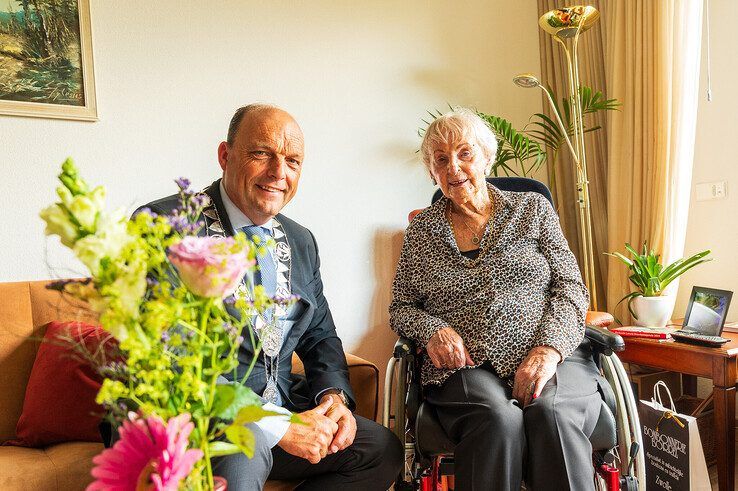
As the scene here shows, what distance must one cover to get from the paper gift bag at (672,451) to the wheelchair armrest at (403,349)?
932 mm

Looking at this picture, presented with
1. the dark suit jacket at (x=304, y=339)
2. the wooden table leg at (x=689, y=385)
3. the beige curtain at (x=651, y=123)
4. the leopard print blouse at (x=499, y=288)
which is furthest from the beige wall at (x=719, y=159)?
the dark suit jacket at (x=304, y=339)

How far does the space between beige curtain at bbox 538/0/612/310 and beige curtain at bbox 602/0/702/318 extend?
17 centimetres

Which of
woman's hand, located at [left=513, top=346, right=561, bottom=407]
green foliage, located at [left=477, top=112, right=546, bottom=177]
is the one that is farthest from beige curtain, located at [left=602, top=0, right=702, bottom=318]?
woman's hand, located at [left=513, top=346, right=561, bottom=407]

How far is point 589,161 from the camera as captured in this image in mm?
3035

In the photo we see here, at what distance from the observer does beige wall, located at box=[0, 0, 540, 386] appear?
6.82 feet

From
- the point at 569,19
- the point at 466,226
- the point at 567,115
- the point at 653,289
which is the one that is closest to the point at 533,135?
the point at 567,115

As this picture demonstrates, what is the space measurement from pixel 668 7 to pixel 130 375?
2.65 meters

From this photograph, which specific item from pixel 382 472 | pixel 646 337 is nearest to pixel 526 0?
pixel 646 337

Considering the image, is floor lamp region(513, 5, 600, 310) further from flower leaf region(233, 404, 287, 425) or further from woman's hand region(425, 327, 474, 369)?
flower leaf region(233, 404, 287, 425)

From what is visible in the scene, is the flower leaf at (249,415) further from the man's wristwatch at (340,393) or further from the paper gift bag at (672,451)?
the paper gift bag at (672,451)

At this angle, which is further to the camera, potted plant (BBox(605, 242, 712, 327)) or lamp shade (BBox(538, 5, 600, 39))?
lamp shade (BBox(538, 5, 600, 39))

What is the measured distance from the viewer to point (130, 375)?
0.67 metres

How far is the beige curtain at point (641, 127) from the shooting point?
2.51 metres

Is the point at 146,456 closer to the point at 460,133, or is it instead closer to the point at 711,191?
the point at 460,133
